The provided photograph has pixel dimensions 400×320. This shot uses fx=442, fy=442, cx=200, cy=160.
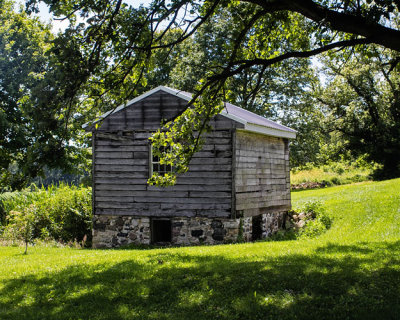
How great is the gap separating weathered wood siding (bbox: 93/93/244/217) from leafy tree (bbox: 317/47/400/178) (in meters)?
21.7

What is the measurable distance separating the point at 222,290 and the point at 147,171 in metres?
8.56

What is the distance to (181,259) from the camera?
9859mm

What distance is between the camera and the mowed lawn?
248 inches

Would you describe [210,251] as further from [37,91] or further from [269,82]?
[269,82]

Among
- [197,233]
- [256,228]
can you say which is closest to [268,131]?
[256,228]

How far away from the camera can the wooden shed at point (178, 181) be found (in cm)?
1448

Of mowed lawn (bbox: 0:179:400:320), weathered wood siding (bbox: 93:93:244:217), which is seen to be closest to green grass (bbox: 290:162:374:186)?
weathered wood siding (bbox: 93:93:244:217)

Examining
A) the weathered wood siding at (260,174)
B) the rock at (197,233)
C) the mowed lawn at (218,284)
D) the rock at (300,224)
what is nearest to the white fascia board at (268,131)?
the weathered wood siding at (260,174)

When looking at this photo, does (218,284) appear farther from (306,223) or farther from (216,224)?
(306,223)

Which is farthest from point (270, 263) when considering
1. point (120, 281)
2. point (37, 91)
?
point (37, 91)

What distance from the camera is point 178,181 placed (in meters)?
14.9

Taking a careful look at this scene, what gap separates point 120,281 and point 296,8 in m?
5.63

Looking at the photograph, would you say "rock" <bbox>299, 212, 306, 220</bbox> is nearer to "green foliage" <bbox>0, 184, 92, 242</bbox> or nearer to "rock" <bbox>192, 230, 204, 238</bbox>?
"rock" <bbox>192, 230, 204, 238</bbox>

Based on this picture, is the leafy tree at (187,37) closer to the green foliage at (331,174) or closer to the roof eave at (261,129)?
the roof eave at (261,129)
